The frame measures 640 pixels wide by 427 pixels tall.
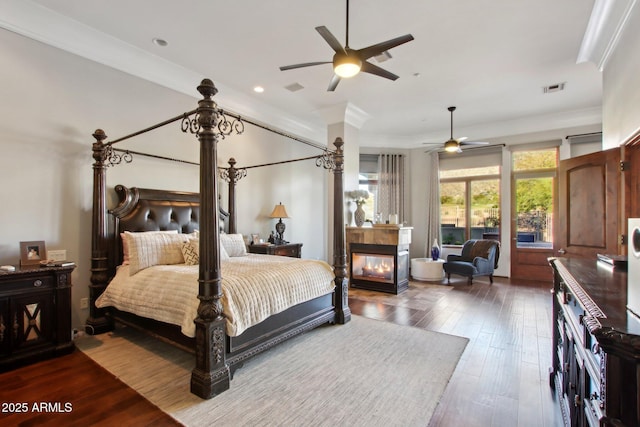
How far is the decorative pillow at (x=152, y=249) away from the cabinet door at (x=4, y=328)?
0.90 metres

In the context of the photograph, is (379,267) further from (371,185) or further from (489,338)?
(371,185)

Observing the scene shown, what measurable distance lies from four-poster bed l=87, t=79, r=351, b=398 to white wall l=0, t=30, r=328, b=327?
0.63 ft

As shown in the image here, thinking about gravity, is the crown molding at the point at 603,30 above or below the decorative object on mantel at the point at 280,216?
above

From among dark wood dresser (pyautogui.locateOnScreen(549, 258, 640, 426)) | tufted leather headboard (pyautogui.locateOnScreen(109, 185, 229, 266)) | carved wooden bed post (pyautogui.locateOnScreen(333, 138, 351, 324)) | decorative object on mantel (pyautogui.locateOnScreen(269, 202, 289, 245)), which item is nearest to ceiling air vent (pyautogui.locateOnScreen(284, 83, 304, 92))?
carved wooden bed post (pyautogui.locateOnScreen(333, 138, 351, 324))

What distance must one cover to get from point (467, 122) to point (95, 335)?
7.19 meters

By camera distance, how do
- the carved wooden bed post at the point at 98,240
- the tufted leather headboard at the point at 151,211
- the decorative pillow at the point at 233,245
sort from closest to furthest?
the carved wooden bed post at the point at 98,240, the tufted leather headboard at the point at 151,211, the decorative pillow at the point at 233,245

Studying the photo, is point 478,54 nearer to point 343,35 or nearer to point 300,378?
point 343,35

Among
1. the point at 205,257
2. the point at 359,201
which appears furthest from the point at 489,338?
the point at 359,201

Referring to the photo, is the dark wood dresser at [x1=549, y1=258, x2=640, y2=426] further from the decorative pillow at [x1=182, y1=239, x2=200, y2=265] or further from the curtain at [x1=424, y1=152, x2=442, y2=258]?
the curtain at [x1=424, y1=152, x2=442, y2=258]

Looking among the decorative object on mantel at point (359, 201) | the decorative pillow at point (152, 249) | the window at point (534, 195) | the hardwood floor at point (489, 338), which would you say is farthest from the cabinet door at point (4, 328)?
the window at point (534, 195)

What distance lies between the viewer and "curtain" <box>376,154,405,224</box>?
765cm

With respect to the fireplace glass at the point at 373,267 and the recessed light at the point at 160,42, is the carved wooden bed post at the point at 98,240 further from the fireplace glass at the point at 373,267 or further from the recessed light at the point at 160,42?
the fireplace glass at the point at 373,267

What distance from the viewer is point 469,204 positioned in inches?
283

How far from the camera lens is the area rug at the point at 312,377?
6.69 feet
